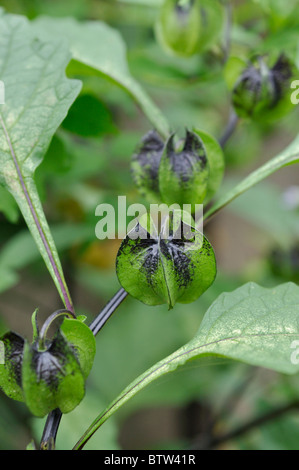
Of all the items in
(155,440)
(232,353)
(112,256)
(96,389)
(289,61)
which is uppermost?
(289,61)

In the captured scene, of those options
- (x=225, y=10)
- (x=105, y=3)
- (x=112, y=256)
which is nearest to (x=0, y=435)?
(x=112, y=256)

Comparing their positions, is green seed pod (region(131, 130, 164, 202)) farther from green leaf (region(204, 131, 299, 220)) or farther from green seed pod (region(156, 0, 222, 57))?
green seed pod (region(156, 0, 222, 57))

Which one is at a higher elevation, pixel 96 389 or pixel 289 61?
pixel 289 61

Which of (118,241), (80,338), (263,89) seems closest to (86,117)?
(263,89)

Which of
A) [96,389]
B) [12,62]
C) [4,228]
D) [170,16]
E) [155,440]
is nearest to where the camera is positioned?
[12,62]

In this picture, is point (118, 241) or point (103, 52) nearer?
point (103, 52)

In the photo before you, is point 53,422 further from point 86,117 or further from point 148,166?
point 86,117

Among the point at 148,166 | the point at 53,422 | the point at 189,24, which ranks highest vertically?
the point at 189,24
